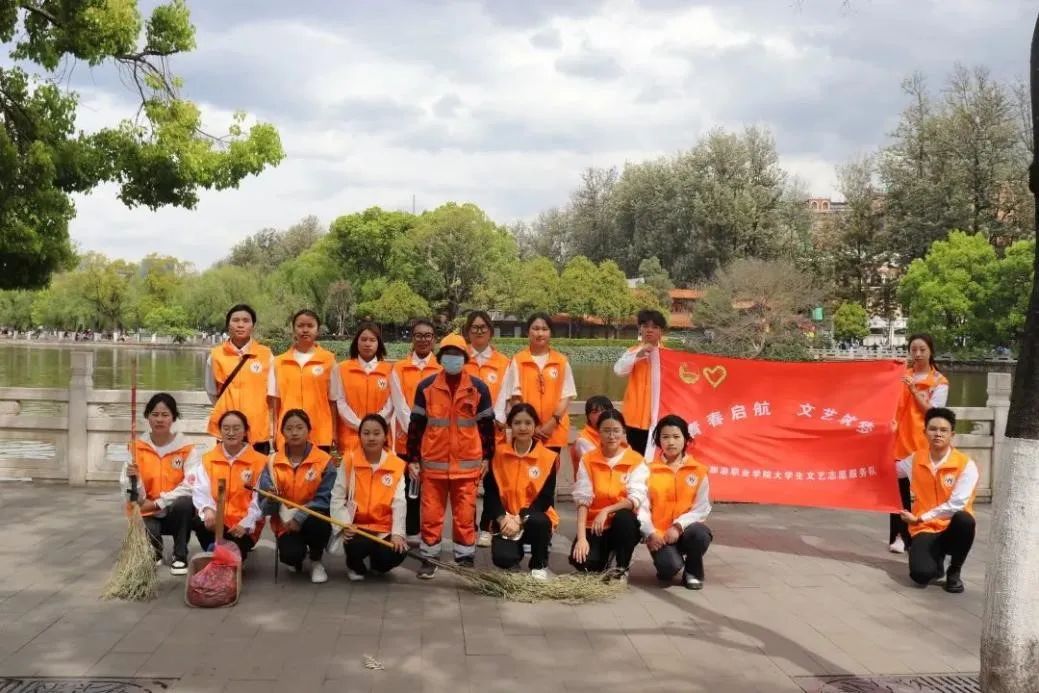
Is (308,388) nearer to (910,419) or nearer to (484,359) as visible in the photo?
(484,359)

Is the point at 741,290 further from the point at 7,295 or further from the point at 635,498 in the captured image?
the point at 7,295

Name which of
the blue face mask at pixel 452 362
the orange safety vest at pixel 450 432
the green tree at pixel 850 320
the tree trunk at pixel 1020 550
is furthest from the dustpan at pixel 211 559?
the green tree at pixel 850 320

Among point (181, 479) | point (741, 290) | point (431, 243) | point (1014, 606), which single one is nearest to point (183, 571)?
point (181, 479)

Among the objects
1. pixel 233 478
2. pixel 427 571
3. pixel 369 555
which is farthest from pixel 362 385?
pixel 427 571

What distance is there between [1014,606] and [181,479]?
4.51m

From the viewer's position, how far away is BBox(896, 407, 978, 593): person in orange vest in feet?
17.2

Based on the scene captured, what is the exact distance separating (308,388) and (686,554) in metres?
2.74

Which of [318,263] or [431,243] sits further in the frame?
[318,263]

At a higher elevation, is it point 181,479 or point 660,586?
point 181,479

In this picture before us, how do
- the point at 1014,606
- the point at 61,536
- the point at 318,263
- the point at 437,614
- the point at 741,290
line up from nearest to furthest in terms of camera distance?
the point at 1014,606 → the point at 437,614 → the point at 61,536 → the point at 741,290 → the point at 318,263

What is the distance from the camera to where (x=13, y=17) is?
916 centimetres

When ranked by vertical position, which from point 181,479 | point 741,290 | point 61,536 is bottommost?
point 61,536

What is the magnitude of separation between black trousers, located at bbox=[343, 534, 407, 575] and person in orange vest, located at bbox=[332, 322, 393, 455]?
3.29 feet

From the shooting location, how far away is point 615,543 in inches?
205
